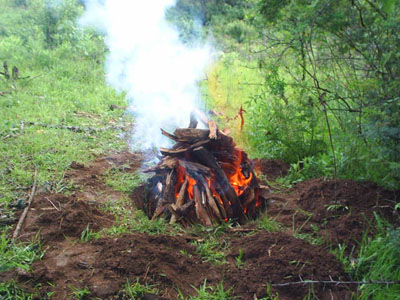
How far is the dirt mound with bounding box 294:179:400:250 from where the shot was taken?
10.5 ft

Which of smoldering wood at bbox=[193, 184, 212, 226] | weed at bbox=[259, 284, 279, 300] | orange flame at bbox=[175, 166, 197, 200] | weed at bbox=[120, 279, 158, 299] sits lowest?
weed at bbox=[259, 284, 279, 300]

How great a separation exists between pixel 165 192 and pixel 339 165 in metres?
2.00

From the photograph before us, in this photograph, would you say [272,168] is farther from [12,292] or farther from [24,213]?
[12,292]

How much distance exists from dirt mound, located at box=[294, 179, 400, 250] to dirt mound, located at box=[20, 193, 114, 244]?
204 cm

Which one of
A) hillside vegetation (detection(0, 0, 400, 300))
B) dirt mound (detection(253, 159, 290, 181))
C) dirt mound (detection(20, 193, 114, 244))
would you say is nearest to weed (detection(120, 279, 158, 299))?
hillside vegetation (detection(0, 0, 400, 300))

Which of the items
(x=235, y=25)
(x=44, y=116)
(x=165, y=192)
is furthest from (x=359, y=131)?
(x=235, y=25)

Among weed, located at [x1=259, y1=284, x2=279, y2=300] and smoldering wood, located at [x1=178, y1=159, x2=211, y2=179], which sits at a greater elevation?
smoldering wood, located at [x1=178, y1=159, x2=211, y2=179]

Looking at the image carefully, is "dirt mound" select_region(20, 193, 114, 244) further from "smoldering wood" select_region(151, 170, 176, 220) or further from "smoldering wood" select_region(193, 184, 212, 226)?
"smoldering wood" select_region(193, 184, 212, 226)

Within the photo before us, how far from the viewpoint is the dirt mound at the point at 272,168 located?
4855mm

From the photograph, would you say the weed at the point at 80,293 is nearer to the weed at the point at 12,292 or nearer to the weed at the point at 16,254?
the weed at the point at 12,292

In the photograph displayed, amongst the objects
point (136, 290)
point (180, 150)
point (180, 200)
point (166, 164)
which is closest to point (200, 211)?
point (180, 200)

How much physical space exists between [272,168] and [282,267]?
2241mm

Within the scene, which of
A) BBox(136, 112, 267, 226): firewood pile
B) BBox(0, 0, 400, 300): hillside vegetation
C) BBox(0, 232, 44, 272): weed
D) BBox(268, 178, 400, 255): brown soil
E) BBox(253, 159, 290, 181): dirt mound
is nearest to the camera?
BBox(0, 232, 44, 272): weed

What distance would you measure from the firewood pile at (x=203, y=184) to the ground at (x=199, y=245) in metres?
0.21
